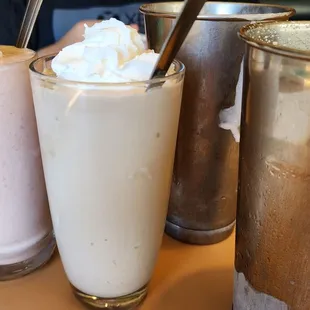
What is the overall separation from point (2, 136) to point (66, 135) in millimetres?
95

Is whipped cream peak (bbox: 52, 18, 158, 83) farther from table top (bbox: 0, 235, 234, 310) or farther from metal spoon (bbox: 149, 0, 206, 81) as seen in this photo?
table top (bbox: 0, 235, 234, 310)

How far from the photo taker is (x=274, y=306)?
0.38 meters

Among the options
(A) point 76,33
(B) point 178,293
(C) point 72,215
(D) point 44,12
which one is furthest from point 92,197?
(D) point 44,12

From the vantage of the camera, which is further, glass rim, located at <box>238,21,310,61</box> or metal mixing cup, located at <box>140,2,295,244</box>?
metal mixing cup, located at <box>140,2,295,244</box>

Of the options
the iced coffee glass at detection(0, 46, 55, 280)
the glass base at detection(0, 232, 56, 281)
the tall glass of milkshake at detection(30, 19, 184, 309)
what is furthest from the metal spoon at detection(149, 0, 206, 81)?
the glass base at detection(0, 232, 56, 281)

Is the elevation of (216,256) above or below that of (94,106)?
below

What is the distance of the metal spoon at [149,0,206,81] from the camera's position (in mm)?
346

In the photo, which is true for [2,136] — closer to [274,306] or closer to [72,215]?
[72,215]

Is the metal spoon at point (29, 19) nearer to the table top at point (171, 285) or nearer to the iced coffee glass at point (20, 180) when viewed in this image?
the iced coffee glass at point (20, 180)

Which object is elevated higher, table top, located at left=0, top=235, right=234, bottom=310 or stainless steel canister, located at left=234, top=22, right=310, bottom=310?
stainless steel canister, located at left=234, top=22, right=310, bottom=310

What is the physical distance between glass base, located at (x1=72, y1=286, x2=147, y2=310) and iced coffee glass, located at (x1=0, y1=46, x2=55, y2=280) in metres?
0.08

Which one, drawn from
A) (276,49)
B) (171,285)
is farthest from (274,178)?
(171,285)

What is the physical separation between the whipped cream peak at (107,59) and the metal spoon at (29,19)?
79mm

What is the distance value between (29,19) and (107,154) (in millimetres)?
192
